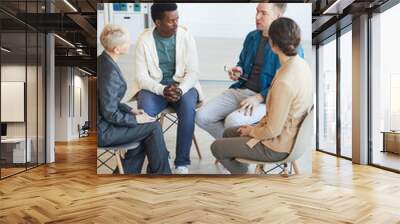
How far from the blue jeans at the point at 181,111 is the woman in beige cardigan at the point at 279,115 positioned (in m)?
0.46

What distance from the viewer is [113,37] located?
6.59m

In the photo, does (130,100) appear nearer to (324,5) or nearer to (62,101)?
(324,5)

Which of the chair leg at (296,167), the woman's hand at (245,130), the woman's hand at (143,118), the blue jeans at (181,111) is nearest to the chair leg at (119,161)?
the woman's hand at (143,118)

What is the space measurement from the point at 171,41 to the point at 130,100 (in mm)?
1191

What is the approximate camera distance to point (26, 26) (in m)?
7.38

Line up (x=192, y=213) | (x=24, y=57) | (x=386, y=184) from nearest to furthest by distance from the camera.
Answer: (x=192, y=213) → (x=386, y=184) → (x=24, y=57)

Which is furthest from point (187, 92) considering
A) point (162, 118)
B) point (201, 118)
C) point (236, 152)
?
point (236, 152)

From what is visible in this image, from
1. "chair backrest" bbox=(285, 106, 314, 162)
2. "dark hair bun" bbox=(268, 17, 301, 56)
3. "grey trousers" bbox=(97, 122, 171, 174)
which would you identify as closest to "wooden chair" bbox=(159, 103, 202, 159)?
"grey trousers" bbox=(97, 122, 171, 174)

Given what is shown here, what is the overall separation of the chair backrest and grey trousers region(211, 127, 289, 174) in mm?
143

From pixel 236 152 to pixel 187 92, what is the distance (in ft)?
4.20

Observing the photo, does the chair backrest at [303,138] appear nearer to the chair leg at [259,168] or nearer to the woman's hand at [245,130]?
the chair leg at [259,168]

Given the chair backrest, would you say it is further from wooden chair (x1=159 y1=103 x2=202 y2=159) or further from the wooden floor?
wooden chair (x1=159 y1=103 x2=202 y2=159)

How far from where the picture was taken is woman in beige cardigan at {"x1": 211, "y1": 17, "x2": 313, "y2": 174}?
6.32 metres

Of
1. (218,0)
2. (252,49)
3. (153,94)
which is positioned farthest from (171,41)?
(218,0)
